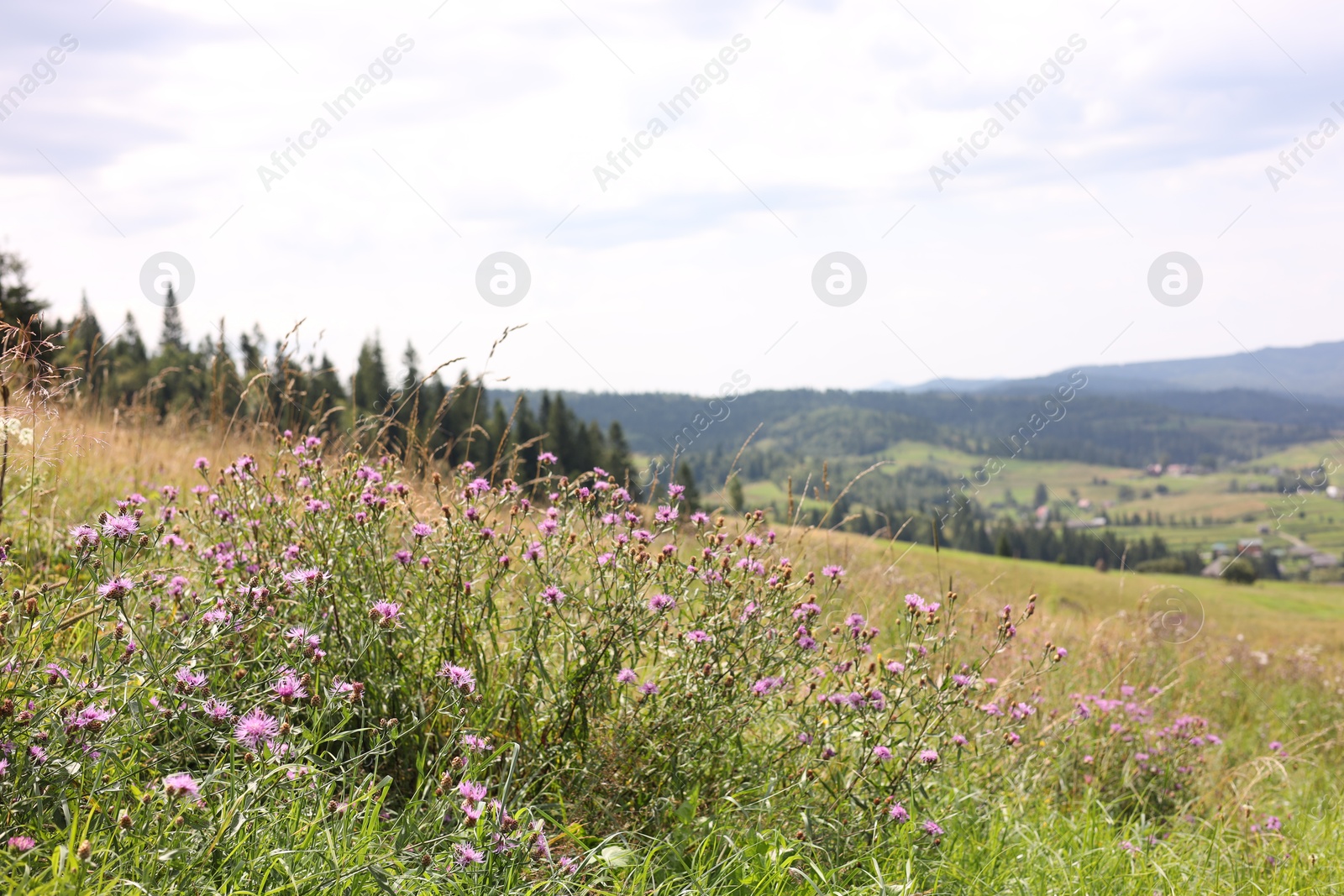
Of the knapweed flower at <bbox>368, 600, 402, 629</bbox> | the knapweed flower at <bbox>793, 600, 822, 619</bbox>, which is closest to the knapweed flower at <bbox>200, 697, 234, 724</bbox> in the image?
the knapweed flower at <bbox>368, 600, 402, 629</bbox>

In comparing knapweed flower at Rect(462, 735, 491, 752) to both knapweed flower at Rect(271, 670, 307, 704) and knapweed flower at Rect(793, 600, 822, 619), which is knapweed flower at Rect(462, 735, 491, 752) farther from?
knapweed flower at Rect(793, 600, 822, 619)

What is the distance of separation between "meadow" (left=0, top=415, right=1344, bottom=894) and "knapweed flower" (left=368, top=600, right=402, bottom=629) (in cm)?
1

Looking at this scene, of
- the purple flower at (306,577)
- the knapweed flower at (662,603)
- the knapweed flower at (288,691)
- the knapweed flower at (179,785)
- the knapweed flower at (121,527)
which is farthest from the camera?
the knapweed flower at (662,603)

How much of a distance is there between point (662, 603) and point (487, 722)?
2.48ft

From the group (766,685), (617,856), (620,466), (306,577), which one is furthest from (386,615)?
(620,466)

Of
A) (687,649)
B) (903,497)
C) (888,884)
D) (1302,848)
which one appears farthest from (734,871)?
(903,497)

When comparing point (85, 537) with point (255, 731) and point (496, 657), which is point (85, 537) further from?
point (496, 657)

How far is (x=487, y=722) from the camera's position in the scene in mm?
2787

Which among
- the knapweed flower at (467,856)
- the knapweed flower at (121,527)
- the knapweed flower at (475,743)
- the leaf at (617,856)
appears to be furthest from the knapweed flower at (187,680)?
the leaf at (617,856)

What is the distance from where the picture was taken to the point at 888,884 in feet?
8.89

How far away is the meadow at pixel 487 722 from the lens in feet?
6.70

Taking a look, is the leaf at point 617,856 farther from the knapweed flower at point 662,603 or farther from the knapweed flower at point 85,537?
the knapweed flower at point 85,537

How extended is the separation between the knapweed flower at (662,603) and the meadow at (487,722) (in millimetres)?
12

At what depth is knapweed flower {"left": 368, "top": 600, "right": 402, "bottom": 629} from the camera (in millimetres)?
2428
